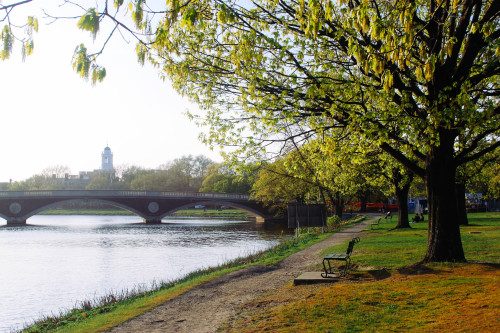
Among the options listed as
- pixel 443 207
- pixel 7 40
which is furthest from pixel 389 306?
pixel 7 40

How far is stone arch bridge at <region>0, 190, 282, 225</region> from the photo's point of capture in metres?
63.5

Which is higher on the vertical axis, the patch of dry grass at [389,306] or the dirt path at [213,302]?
the patch of dry grass at [389,306]

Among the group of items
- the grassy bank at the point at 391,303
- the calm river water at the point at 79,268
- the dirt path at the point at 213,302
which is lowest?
the calm river water at the point at 79,268

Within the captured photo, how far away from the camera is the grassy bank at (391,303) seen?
678 cm

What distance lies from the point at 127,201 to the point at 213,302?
58.9m

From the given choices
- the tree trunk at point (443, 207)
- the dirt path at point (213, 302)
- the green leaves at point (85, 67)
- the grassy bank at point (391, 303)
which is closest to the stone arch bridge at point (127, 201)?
the dirt path at point (213, 302)

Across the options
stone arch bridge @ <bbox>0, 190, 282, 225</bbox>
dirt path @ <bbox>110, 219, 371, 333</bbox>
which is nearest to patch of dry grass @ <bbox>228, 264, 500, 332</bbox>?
dirt path @ <bbox>110, 219, 371, 333</bbox>

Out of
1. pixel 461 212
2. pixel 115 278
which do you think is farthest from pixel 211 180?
pixel 115 278

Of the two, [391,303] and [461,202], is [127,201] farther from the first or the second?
[391,303]

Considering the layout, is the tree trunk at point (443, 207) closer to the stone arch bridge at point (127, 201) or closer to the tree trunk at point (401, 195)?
the tree trunk at point (401, 195)

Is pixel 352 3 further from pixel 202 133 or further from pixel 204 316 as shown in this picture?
pixel 204 316

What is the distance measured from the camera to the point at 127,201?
65938 millimetres

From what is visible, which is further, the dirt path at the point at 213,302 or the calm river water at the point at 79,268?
the calm river water at the point at 79,268

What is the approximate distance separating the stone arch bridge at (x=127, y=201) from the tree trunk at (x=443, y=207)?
54.2m
